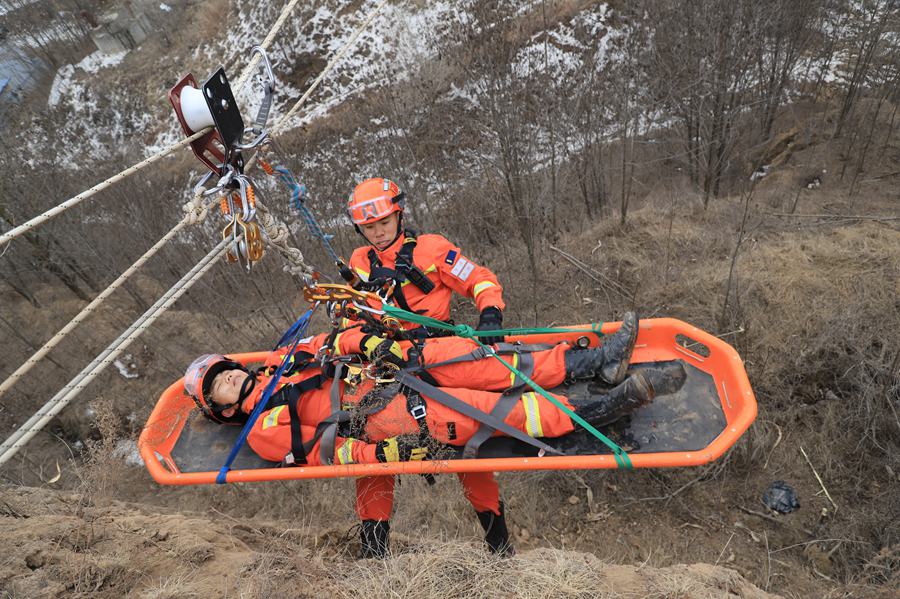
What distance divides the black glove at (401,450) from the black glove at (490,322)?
813 mm

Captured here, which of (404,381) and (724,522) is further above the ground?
(404,381)

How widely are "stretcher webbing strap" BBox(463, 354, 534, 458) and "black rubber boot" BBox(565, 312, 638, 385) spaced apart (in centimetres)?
28

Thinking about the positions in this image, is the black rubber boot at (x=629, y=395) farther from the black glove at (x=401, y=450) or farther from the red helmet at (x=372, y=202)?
the red helmet at (x=372, y=202)

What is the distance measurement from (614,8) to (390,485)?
13.5 m

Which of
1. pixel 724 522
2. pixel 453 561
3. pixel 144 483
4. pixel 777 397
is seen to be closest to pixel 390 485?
pixel 453 561

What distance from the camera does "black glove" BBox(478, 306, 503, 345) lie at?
2938mm

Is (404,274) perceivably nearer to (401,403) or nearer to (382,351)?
(382,351)

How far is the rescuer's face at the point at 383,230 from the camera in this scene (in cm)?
319

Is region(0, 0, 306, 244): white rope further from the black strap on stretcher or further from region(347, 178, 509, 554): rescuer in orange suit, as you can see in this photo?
the black strap on stretcher

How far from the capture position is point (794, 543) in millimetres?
2801

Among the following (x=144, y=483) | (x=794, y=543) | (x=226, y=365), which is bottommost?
(x=144, y=483)

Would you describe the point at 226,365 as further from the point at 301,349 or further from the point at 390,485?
the point at 390,485

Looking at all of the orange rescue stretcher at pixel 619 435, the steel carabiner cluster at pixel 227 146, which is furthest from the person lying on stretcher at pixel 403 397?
the steel carabiner cluster at pixel 227 146

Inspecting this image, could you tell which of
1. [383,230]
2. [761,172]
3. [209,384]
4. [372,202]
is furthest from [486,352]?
[761,172]
